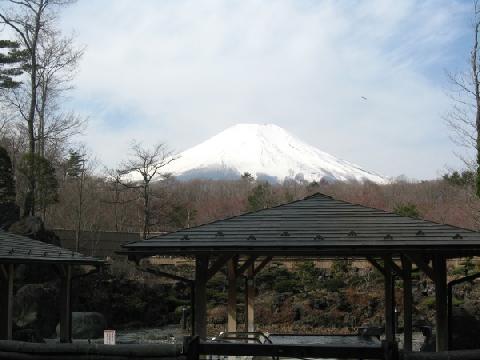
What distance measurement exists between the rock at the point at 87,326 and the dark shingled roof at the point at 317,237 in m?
12.1

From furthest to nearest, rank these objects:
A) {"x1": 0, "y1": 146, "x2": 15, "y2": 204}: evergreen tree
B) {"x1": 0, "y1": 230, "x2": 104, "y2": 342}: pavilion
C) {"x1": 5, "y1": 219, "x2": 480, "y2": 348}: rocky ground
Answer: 1. {"x1": 0, "y1": 146, "x2": 15, "y2": 204}: evergreen tree
2. {"x1": 5, "y1": 219, "x2": 480, "y2": 348}: rocky ground
3. {"x1": 0, "y1": 230, "x2": 104, "y2": 342}: pavilion

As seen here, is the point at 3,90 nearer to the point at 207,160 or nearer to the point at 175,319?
the point at 175,319

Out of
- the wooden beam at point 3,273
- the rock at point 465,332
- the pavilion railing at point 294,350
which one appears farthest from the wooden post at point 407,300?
the wooden beam at point 3,273

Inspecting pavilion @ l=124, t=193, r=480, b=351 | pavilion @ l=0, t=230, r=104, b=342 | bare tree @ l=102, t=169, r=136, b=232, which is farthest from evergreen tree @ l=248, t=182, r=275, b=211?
pavilion @ l=124, t=193, r=480, b=351

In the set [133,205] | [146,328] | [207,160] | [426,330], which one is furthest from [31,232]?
[207,160]

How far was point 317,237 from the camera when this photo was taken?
9.59 meters

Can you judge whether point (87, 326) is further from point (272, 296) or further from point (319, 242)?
point (319, 242)

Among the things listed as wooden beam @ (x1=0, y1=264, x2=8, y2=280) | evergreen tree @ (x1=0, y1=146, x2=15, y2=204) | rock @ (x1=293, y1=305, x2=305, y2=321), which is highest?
evergreen tree @ (x1=0, y1=146, x2=15, y2=204)

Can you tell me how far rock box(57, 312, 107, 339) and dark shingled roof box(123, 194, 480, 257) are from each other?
1206 cm

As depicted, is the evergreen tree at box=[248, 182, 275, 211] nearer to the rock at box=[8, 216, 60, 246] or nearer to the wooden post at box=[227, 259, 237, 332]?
the rock at box=[8, 216, 60, 246]

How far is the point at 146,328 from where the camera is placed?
27734mm

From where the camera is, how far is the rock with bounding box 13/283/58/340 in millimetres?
20828

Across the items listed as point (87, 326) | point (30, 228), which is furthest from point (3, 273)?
point (30, 228)

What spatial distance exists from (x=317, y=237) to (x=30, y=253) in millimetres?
5440
